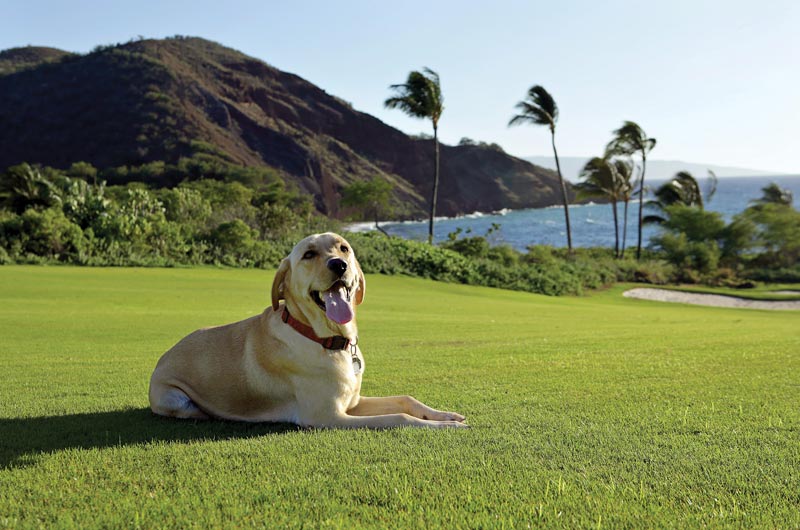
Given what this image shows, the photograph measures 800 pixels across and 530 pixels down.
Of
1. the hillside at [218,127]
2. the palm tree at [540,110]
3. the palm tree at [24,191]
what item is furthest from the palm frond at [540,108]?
the hillside at [218,127]

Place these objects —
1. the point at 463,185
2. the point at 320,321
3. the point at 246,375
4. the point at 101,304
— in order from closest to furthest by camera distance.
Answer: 1. the point at 320,321
2. the point at 246,375
3. the point at 101,304
4. the point at 463,185

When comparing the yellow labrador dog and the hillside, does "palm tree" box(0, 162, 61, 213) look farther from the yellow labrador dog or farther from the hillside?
the hillside

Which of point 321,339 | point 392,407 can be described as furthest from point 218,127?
point 321,339

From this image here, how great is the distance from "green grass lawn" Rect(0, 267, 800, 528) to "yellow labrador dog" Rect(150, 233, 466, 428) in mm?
210

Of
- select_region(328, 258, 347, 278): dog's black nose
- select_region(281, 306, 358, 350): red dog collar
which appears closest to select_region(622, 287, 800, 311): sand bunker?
select_region(281, 306, 358, 350): red dog collar

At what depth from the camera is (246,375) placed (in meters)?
5.03

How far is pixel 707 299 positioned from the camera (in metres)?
31.7

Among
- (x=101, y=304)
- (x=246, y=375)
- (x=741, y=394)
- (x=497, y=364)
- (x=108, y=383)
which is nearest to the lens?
(x=246, y=375)

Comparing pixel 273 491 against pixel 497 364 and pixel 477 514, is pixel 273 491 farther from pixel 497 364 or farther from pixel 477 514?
pixel 497 364

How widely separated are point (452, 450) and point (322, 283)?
55.1 inches

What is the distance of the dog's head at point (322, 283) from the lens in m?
4.52

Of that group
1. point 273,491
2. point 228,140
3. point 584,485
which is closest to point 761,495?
point 584,485

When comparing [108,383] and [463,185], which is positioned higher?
[463,185]

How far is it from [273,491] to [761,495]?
2.40m
